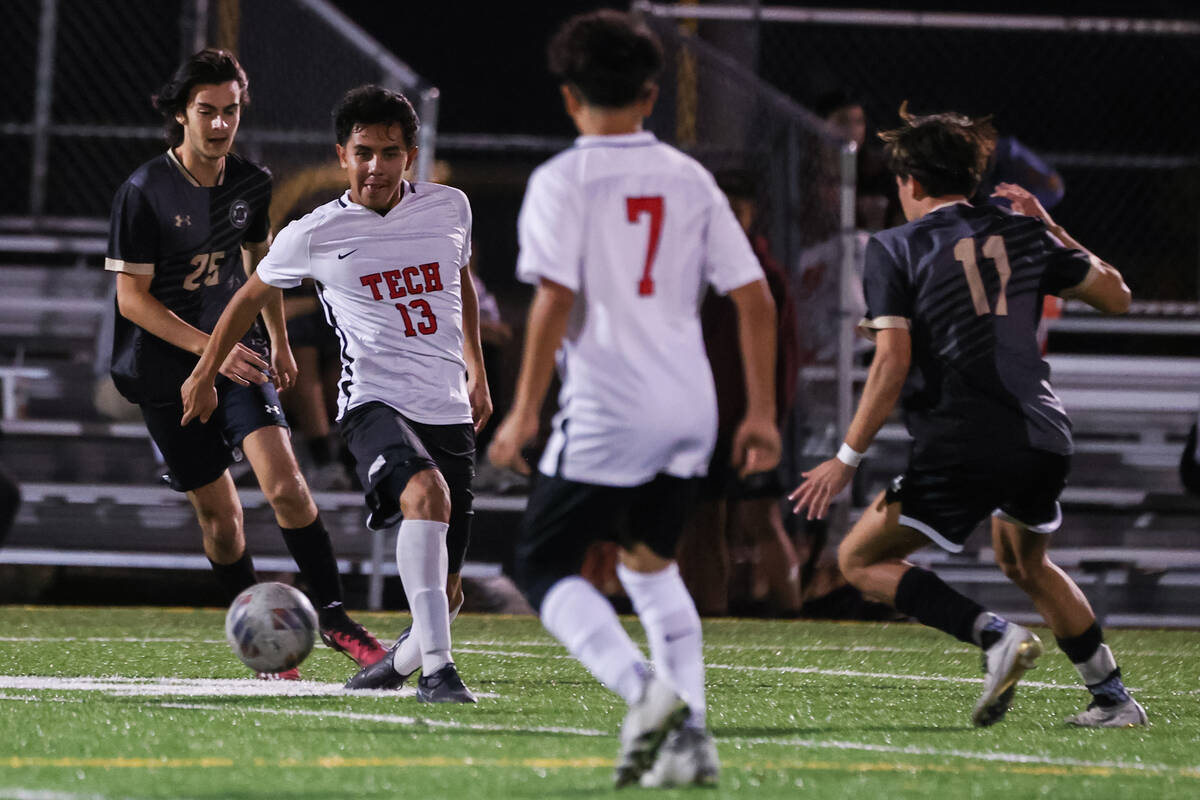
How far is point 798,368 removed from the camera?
1020cm

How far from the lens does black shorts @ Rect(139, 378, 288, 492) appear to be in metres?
6.55

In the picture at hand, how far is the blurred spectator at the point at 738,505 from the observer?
9.69 m

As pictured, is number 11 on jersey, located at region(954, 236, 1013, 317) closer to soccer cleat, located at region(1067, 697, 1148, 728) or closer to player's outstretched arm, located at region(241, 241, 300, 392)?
soccer cleat, located at region(1067, 697, 1148, 728)

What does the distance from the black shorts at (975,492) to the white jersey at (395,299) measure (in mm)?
1459

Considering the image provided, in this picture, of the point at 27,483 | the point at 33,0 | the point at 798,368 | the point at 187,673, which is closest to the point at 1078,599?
the point at 187,673

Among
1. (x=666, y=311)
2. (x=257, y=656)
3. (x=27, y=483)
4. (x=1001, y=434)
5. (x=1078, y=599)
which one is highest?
(x=666, y=311)

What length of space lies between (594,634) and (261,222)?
3.30 meters

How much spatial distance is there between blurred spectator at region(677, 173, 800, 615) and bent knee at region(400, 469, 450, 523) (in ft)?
13.2

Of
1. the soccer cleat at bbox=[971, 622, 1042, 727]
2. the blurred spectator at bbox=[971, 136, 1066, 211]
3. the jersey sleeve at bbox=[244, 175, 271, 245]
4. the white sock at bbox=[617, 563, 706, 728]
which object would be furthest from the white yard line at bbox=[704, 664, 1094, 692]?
the blurred spectator at bbox=[971, 136, 1066, 211]

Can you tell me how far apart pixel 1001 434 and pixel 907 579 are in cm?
50

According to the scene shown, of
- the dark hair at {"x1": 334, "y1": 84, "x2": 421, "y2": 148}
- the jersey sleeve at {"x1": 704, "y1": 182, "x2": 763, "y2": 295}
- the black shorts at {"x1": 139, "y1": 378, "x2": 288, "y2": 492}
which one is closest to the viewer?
the jersey sleeve at {"x1": 704, "y1": 182, "x2": 763, "y2": 295}

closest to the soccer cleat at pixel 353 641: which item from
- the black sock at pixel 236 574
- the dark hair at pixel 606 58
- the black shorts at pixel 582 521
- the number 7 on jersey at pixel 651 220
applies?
the black sock at pixel 236 574

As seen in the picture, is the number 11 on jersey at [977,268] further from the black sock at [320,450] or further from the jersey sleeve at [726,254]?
the black sock at [320,450]

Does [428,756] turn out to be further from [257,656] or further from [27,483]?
[27,483]
